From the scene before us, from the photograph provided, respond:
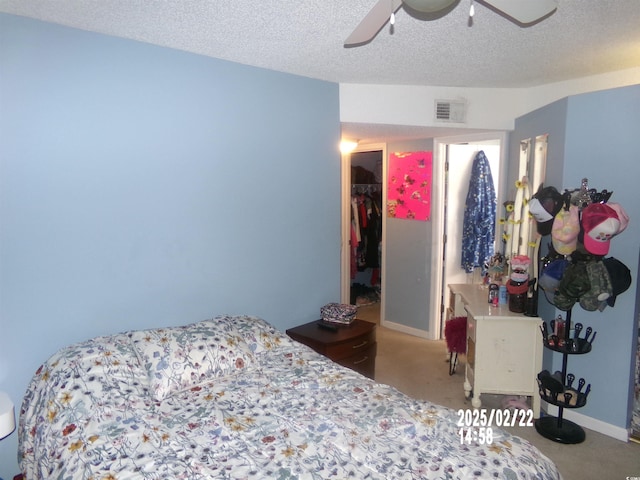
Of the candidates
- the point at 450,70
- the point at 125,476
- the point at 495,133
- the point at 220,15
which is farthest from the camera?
the point at 495,133

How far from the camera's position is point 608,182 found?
9.52ft

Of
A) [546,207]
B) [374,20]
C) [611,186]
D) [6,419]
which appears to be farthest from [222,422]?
[611,186]

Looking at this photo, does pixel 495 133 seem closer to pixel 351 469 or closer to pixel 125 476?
pixel 351 469

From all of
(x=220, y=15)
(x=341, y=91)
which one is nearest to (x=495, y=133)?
(x=341, y=91)

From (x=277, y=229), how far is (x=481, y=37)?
69.3 inches

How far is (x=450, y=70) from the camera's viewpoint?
320 cm

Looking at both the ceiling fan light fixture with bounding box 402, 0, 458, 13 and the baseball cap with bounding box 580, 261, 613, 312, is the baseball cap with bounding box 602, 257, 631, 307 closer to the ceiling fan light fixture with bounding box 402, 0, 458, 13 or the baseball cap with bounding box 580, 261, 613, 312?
the baseball cap with bounding box 580, 261, 613, 312

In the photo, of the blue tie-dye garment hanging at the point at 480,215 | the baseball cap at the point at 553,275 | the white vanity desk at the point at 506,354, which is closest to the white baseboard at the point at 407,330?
the blue tie-dye garment hanging at the point at 480,215

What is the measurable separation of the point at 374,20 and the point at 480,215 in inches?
131

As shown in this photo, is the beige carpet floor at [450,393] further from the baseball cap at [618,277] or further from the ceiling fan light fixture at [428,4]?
the ceiling fan light fixture at [428,4]

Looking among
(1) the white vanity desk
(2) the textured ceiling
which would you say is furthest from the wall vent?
(1) the white vanity desk

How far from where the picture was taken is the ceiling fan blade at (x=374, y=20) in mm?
1633

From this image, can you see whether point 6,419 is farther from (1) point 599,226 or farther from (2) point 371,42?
(1) point 599,226

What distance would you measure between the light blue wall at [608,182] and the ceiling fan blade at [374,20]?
5.98ft
